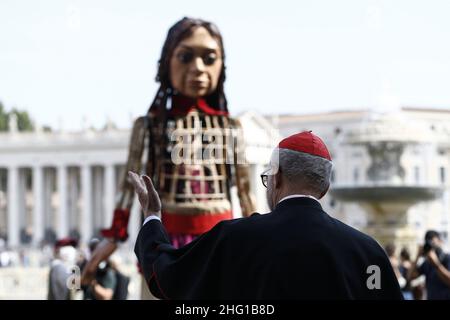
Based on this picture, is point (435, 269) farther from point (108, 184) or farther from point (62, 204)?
point (62, 204)

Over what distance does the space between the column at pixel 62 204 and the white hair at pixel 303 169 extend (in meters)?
80.2

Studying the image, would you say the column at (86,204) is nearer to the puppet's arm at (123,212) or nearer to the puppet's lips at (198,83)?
the puppet's arm at (123,212)

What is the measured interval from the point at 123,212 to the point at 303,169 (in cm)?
330

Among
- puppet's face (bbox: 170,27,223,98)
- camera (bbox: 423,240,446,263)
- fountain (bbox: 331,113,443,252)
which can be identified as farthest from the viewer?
fountain (bbox: 331,113,443,252)

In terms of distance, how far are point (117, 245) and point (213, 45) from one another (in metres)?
1.21

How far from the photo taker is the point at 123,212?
679 centimetres

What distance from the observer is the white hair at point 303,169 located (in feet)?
11.8

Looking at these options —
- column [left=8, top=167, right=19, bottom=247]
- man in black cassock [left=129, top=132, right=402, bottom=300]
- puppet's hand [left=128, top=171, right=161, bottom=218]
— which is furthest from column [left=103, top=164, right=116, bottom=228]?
man in black cassock [left=129, top=132, right=402, bottom=300]

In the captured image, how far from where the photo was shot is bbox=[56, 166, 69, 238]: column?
83.3 metres

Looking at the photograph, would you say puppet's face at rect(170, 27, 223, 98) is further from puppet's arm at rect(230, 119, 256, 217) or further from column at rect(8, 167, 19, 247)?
column at rect(8, 167, 19, 247)

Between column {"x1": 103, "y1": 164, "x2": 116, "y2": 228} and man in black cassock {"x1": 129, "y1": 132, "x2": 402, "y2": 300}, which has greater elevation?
man in black cassock {"x1": 129, "y1": 132, "x2": 402, "y2": 300}

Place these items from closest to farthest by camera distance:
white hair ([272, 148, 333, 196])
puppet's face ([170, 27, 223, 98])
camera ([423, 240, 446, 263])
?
1. white hair ([272, 148, 333, 196])
2. puppet's face ([170, 27, 223, 98])
3. camera ([423, 240, 446, 263])

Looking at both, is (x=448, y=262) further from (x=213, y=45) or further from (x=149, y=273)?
(x=149, y=273)

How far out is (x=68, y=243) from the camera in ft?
31.9
